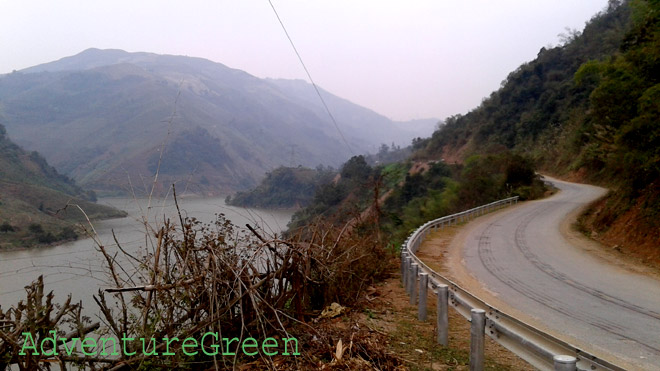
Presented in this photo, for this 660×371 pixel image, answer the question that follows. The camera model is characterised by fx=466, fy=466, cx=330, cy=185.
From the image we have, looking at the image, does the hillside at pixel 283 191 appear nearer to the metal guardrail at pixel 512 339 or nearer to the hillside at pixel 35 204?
the hillside at pixel 35 204

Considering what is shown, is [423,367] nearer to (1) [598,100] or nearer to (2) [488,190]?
(1) [598,100]

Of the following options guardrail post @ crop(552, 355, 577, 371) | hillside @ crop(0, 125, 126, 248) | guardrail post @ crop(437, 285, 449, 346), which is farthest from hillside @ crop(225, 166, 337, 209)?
guardrail post @ crop(552, 355, 577, 371)

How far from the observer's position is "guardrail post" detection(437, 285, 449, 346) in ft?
19.8

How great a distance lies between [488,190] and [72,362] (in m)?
35.9

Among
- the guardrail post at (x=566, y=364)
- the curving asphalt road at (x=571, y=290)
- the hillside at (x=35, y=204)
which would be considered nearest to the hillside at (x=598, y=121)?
the curving asphalt road at (x=571, y=290)

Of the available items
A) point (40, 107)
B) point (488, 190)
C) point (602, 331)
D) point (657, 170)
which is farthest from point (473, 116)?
point (40, 107)

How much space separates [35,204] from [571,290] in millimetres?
46880

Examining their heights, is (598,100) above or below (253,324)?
above

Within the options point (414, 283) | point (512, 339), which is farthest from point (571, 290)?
point (512, 339)

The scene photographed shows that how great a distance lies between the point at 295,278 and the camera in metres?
6.09

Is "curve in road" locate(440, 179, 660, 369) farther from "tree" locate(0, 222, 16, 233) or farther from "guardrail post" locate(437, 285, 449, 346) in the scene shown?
"tree" locate(0, 222, 16, 233)

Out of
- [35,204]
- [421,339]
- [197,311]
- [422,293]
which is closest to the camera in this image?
[197,311]

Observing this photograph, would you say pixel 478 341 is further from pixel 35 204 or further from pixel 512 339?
pixel 35 204

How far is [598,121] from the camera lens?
26.2 metres
